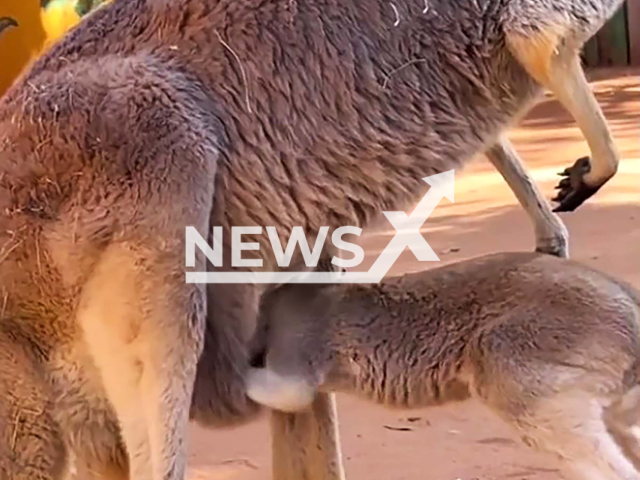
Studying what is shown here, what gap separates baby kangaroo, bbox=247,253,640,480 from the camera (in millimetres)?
2787

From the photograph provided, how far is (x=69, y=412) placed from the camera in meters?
2.92

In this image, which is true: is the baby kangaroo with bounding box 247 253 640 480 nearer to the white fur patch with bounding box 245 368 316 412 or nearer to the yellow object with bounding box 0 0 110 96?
the white fur patch with bounding box 245 368 316 412

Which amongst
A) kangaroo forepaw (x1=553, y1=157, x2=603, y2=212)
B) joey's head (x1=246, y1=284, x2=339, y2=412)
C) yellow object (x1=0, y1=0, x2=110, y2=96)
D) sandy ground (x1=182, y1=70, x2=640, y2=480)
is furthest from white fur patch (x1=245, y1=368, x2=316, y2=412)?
yellow object (x1=0, y1=0, x2=110, y2=96)

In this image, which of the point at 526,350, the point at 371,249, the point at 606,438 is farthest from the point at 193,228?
the point at 371,249

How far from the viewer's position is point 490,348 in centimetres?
289

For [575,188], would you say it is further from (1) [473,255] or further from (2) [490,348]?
Result: (1) [473,255]

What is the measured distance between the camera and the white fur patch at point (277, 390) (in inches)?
120

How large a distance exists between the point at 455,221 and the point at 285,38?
471 centimetres

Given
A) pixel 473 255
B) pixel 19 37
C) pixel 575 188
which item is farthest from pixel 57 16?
pixel 575 188

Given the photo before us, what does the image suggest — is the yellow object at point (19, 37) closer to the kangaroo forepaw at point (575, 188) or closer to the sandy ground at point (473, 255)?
the sandy ground at point (473, 255)

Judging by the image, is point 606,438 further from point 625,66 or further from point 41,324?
point 625,66

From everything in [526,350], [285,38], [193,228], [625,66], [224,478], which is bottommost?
[224,478]

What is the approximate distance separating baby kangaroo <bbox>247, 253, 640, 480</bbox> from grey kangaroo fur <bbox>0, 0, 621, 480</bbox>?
0.16 m

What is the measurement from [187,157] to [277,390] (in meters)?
0.64
